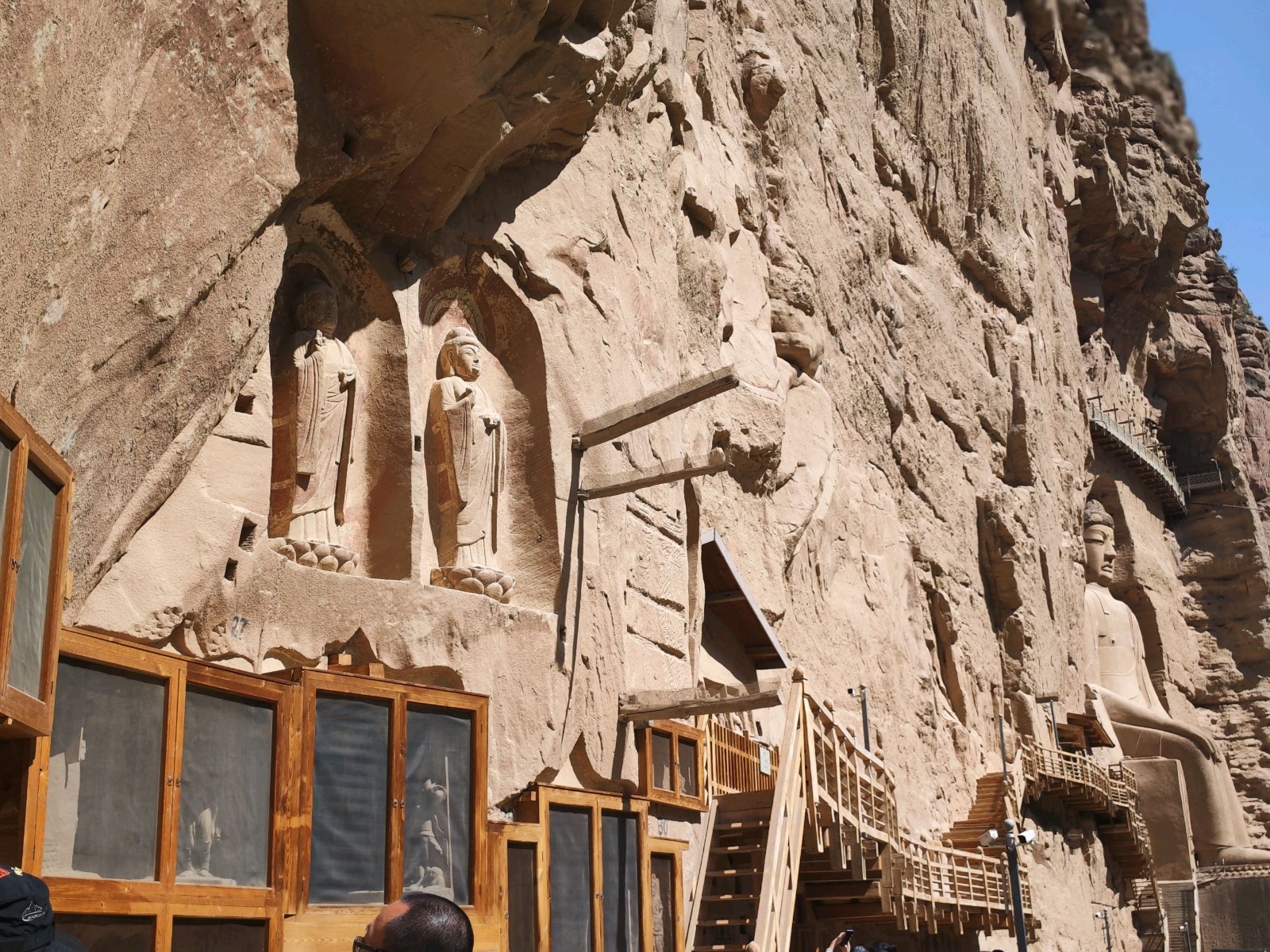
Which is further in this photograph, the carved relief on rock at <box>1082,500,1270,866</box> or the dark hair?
the carved relief on rock at <box>1082,500,1270,866</box>

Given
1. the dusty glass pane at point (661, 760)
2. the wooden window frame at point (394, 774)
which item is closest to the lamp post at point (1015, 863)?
the dusty glass pane at point (661, 760)

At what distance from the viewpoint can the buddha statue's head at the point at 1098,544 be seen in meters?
35.7

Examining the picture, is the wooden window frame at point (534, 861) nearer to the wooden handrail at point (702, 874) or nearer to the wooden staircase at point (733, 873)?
the wooden staircase at point (733, 873)

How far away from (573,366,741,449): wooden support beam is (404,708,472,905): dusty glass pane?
3.04 meters

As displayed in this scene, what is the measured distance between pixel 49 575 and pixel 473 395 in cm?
532

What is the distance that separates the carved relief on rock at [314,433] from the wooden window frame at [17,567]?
388cm

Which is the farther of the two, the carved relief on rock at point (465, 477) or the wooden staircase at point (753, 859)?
the wooden staircase at point (753, 859)

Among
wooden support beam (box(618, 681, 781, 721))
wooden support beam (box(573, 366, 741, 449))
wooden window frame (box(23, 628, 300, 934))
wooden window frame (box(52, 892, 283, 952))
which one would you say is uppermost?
wooden support beam (box(573, 366, 741, 449))

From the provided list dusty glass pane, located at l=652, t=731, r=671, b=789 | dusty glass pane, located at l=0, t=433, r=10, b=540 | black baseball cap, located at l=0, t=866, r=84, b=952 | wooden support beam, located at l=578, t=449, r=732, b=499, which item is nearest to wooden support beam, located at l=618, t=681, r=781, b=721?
dusty glass pane, located at l=652, t=731, r=671, b=789

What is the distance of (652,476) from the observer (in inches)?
408

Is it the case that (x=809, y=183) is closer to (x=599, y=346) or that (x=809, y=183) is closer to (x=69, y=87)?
(x=599, y=346)

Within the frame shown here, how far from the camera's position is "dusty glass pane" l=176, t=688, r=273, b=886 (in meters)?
6.39

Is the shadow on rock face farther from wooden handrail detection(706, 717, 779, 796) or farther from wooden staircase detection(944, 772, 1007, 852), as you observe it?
wooden staircase detection(944, 772, 1007, 852)

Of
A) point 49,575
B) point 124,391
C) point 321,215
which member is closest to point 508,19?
point 321,215
